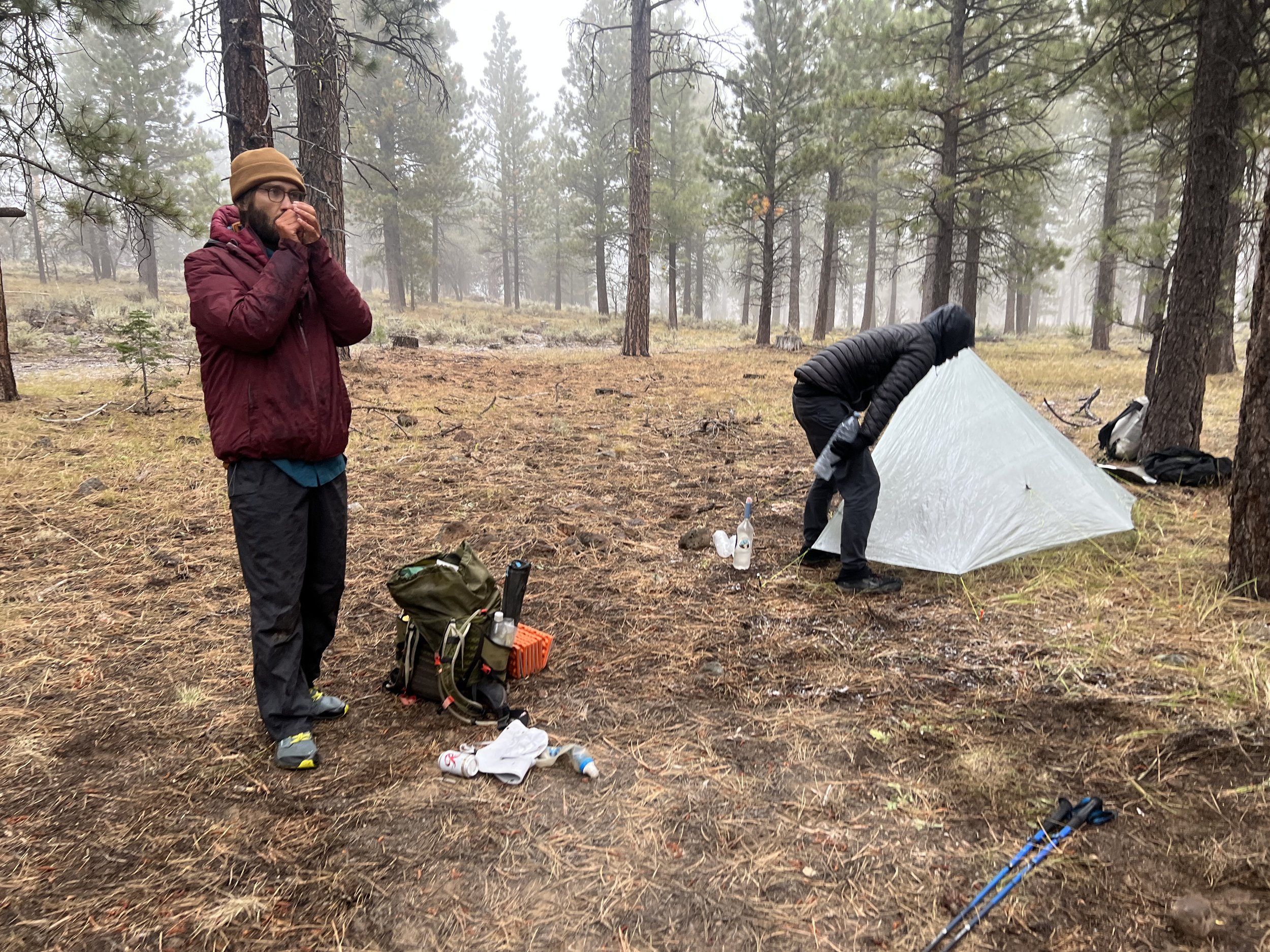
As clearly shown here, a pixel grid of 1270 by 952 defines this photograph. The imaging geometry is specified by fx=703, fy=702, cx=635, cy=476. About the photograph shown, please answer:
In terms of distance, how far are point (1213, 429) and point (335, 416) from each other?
9.29m

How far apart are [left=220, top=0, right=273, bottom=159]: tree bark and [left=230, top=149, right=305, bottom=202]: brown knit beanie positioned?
5792mm

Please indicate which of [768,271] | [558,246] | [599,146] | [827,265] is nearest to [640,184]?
[768,271]

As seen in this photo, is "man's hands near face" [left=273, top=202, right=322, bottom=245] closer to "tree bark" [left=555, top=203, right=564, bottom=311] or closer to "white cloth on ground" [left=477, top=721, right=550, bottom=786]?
"white cloth on ground" [left=477, top=721, right=550, bottom=786]

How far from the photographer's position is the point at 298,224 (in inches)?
98.7

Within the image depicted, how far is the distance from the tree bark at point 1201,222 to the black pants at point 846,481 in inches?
152

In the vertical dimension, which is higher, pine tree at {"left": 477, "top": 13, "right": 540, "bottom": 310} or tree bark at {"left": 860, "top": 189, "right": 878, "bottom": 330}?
pine tree at {"left": 477, "top": 13, "right": 540, "bottom": 310}

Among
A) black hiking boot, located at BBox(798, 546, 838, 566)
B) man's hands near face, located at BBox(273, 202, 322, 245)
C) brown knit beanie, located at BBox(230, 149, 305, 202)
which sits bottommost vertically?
black hiking boot, located at BBox(798, 546, 838, 566)

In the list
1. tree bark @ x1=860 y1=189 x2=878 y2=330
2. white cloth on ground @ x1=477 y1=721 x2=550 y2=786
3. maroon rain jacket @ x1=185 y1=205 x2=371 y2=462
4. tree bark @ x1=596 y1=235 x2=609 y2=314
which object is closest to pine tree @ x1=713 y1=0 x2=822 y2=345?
tree bark @ x1=860 y1=189 x2=878 y2=330

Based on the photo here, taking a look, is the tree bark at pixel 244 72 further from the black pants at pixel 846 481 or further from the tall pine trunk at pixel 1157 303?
the tall pine trunk at pixel 1157 303

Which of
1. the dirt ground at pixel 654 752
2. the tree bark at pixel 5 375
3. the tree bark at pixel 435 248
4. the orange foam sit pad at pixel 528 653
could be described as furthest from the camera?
the tree bark at pixel 435 248

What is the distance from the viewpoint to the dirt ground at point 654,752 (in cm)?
196

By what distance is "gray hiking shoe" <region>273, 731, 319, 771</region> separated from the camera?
8.57ft

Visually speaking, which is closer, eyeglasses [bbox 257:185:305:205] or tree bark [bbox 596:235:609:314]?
eyeglasses [bbox 257:185:305:205]

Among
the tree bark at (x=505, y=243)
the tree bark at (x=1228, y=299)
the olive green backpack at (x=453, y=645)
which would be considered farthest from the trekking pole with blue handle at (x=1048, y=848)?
the tree bark at (x=505, y=243)
